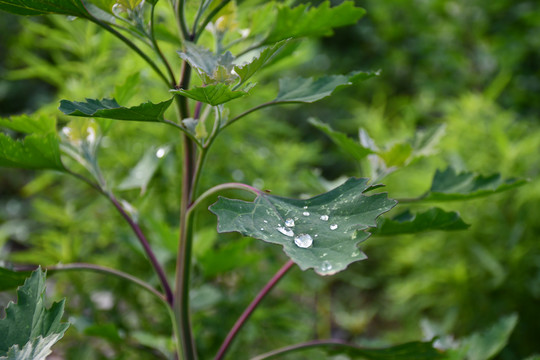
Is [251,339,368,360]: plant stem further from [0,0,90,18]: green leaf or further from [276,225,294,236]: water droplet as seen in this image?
[0,0,90,18]: green leaf

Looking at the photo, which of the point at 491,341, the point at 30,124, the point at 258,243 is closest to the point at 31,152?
the point at 30,124

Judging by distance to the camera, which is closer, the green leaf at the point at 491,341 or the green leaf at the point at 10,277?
the green leaf at the point at 10,277

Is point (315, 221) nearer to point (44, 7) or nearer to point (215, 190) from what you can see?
point (215, 190)

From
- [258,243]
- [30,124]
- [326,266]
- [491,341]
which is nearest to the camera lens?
[326,266]

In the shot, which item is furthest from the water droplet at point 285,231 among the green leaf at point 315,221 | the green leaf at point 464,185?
the green leaf at point 464,185

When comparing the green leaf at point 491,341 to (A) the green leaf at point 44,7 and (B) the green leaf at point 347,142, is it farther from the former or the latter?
(A) the green leaf at point 44,7

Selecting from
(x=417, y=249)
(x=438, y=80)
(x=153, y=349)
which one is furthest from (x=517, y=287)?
(x=438, y=80)

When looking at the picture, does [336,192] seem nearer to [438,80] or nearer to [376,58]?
[438,80]
